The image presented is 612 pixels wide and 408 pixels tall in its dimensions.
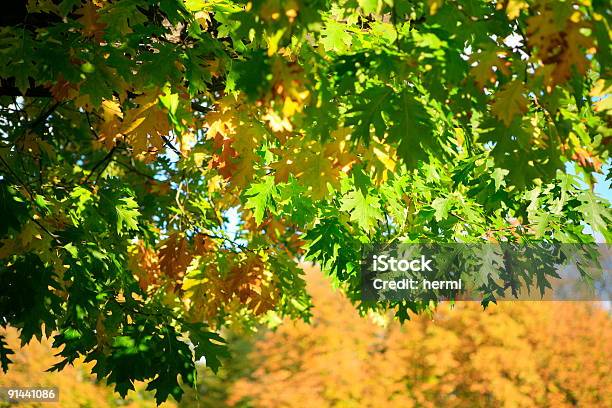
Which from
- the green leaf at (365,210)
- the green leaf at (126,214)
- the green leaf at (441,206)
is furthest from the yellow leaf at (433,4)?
the green leaf at (126,214)

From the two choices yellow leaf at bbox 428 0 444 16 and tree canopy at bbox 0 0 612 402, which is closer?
yellow leaf at bbox 428 0 444 16

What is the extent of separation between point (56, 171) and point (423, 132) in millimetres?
5479

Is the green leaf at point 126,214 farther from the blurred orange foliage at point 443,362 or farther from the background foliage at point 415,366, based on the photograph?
the blurred orange foliage at point 443,362

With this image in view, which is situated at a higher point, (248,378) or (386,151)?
(386,151)

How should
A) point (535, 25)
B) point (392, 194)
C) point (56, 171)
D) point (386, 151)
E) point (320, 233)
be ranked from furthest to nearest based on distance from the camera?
point (56, 171) < point (320, 233) < point (392, 194) < point (386, 151) < point (535, 25)

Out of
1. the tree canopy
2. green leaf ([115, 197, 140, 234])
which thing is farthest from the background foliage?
green leaf ([115, 197, 140, 234])

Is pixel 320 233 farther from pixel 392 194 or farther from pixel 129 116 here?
pixel 129 116

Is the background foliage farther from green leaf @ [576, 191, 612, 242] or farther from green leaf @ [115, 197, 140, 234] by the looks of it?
green leaf @ [576, 191, 612, 242]

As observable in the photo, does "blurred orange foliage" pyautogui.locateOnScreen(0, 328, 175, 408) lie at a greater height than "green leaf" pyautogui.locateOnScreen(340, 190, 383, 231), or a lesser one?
lesser

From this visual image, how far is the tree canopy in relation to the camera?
2998mm

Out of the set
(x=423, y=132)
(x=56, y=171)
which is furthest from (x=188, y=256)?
(x=423, y=132)

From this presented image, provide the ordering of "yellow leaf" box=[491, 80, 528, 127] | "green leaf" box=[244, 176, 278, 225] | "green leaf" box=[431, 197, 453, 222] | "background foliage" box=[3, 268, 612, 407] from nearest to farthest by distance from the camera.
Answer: "yellow leaf" box=[491, 80, 528, 127] → "green leaf" box=[244, 176, 278, 225] → "green leaf" box=[431, 197, 453, 222] → "background foliage" box=[3, 268, 612, 407]

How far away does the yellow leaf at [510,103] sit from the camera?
9.70 ft

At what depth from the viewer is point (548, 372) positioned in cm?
1234
